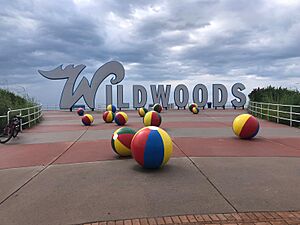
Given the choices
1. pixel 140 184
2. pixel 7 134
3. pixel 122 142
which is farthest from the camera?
pixel 7 134

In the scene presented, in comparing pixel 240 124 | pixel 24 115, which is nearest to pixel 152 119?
pixel 240 124

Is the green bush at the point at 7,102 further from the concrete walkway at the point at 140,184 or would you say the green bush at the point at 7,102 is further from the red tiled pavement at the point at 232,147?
the red tiled pavement at the point at 232,147

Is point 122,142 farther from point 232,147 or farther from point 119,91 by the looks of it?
point 119,91

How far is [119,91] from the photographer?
35812 mm

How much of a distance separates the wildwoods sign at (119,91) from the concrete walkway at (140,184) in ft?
81.6

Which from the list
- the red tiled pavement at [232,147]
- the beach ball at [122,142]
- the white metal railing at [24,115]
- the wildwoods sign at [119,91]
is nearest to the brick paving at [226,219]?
the beach ball at [122,142]

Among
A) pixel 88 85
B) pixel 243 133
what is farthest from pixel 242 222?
pixel 88 85

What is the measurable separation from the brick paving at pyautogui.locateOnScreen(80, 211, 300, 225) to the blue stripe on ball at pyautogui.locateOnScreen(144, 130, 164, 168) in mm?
2520

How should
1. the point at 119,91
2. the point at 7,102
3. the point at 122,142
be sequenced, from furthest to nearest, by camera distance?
the point at 119,91 < the point at 7,102 < the point at 122,142

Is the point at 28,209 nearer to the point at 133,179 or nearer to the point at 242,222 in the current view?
the point at 133,179

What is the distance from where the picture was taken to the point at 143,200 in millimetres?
5082

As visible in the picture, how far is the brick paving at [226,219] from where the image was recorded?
13.9 ft

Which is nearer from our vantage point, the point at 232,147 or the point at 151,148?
the point at 151,148

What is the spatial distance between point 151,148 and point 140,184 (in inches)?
44.4
